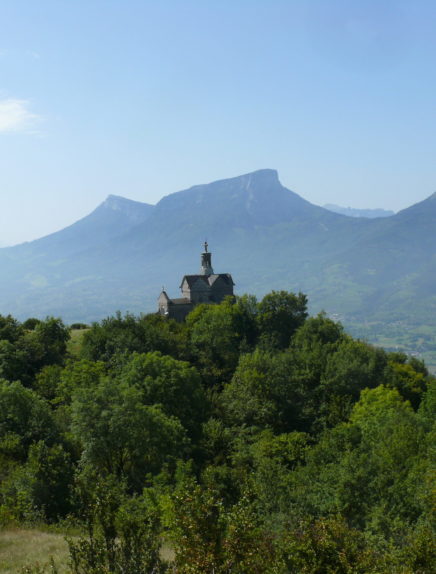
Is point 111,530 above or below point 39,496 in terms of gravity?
above

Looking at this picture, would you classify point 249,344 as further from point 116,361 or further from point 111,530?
point 111,530

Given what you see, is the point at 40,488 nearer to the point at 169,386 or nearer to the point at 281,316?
the point at 169,386

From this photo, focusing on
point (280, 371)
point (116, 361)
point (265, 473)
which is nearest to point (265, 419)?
point (280, 371)

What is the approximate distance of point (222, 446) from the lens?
1679 inches

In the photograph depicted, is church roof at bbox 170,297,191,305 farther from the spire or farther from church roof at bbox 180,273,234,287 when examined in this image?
the spire

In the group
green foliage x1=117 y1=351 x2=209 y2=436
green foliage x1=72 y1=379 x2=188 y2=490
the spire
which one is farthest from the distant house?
green foliage x1=72 y1=379 x2=188 y2=490

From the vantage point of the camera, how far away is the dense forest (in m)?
14.5

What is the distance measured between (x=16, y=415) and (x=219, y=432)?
14855 mm

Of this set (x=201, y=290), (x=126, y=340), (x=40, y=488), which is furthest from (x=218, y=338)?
(x=40, y=488)

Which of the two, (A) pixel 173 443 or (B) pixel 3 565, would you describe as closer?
(B) pixel 3 565

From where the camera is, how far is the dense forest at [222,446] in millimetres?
14539

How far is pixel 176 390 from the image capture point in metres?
44.5

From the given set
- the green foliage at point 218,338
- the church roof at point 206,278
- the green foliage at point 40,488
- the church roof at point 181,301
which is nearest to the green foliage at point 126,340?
the green foliage at point 218,338

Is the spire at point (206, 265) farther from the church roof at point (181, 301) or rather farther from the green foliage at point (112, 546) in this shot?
the green foliage at point (112, 546)
